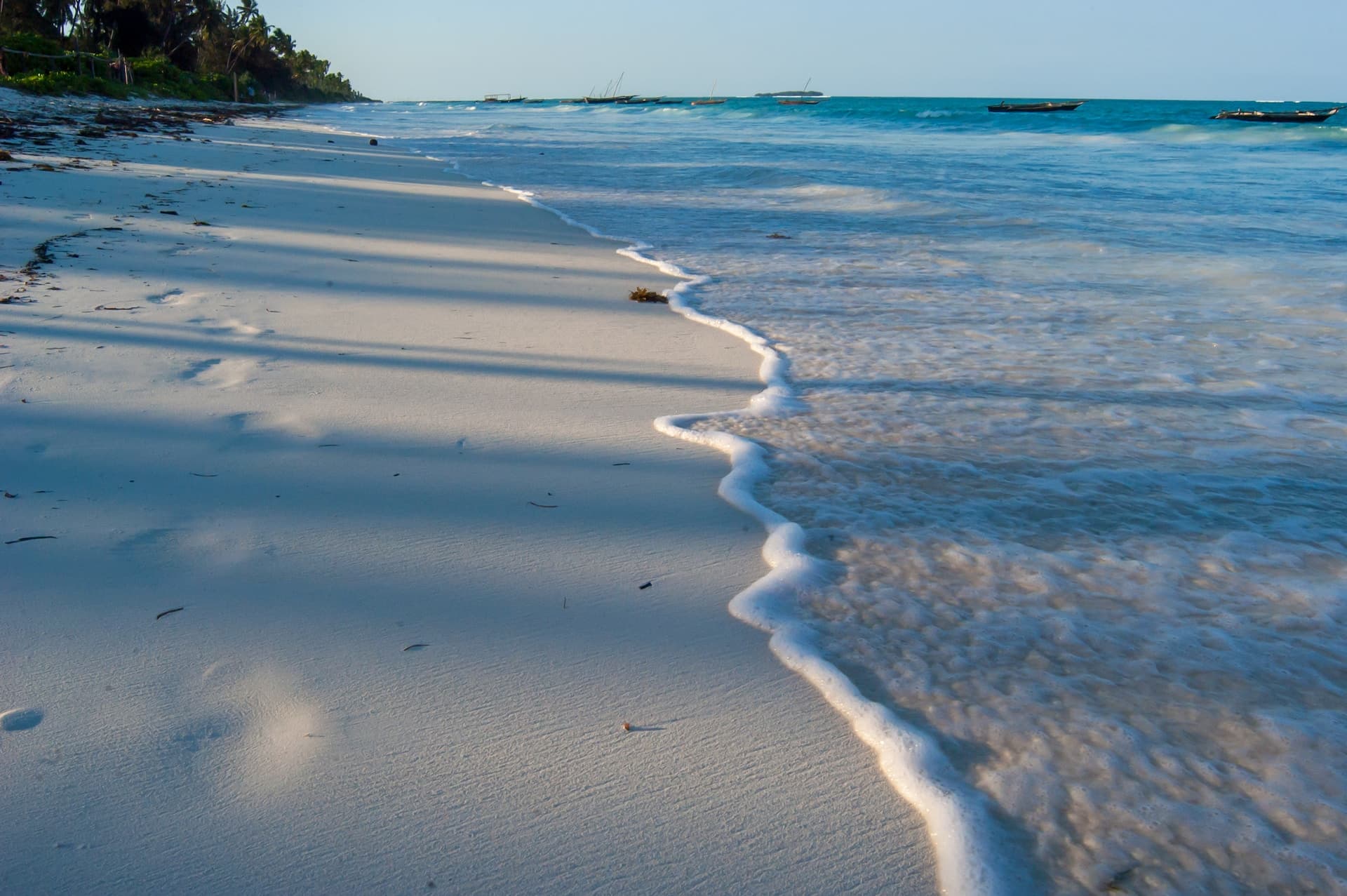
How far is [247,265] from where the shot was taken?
5.13 meters

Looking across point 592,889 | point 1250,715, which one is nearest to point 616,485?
point 592,889

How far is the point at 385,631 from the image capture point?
1.85 meters

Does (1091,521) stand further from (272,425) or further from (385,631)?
(272,425)

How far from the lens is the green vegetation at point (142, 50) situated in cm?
2381

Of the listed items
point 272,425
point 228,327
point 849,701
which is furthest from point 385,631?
point 228,327

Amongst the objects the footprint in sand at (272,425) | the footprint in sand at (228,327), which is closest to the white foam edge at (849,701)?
the footprint in sand at (272,425)

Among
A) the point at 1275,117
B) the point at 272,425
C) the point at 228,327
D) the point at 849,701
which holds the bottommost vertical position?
the point at 849,701

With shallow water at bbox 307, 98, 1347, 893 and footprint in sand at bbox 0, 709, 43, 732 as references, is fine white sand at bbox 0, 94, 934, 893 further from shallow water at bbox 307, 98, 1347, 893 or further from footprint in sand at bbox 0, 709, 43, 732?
shallow water at bbox 307, 98, 1347, 893

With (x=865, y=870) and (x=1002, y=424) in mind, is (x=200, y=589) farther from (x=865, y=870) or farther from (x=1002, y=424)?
(x=1002, y=424)

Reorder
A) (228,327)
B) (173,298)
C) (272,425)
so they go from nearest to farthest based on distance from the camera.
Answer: (272,425) → (228,327) → (173,298)

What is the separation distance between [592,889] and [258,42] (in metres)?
72.8

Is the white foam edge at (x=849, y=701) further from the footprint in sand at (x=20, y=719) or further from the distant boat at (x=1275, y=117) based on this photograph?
the distant boat at (x=1275, y=117)

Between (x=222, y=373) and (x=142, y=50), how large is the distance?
1878 inches

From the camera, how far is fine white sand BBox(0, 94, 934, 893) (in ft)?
4.39
